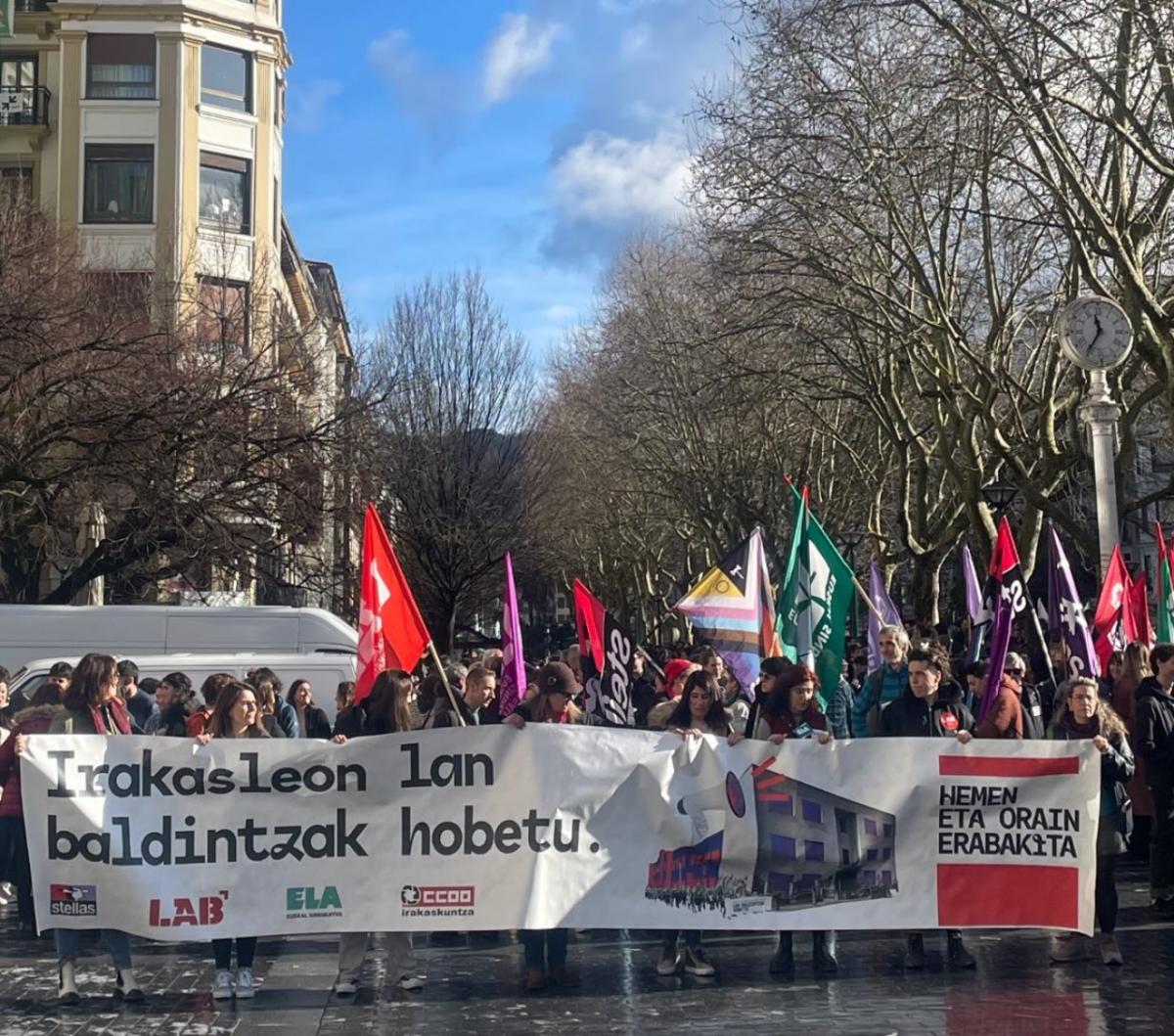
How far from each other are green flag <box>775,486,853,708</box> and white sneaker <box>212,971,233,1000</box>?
17.1ft

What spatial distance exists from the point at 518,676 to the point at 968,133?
37.8 ft

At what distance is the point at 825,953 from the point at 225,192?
36901 millimetres

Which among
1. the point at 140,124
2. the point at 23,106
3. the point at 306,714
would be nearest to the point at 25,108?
the point at 23,106

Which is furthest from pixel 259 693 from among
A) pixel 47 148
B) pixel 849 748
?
pixel 47 148

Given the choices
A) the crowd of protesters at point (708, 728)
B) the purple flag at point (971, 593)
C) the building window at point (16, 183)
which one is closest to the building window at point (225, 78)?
the building window at point (16, 183)

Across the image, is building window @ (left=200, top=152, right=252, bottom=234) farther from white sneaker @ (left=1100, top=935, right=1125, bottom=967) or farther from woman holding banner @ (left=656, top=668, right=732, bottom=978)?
white sneaker @ (left=1100, top=935, right=1125, bottom=967)

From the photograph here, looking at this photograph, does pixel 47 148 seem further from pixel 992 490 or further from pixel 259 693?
pixel 259 693

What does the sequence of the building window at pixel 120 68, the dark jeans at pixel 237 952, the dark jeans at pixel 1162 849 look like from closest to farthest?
the dark jeans at pixel 237 952 < the dark jeans at pixel 1162 849 < the building window at pixel 120 68

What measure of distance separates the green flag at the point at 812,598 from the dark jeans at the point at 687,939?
132 inches

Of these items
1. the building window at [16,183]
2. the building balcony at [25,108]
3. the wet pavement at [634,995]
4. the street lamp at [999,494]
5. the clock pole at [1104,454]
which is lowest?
the wet pavement at [634,995]

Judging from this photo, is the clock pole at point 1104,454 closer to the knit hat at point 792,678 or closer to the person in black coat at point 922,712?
the person in black coat at point 922,712

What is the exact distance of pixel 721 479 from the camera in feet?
136

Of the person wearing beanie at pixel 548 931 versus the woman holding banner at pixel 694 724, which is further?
the woman holding banner at pixel 694 724

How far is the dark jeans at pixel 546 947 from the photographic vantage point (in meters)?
8.71
